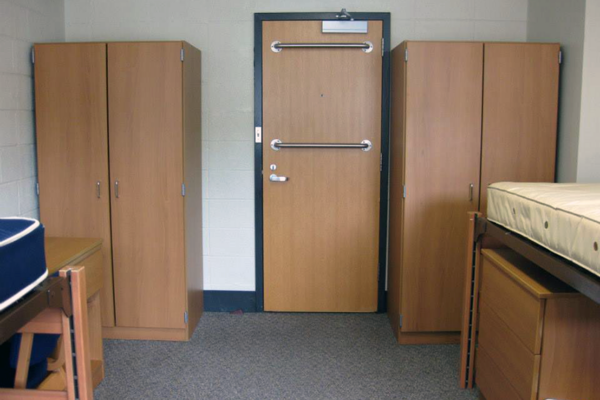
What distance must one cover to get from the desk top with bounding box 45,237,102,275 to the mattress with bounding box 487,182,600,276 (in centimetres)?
195

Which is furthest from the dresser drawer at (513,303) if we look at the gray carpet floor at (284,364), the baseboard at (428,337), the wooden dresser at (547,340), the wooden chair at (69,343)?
the wooden chair at (69,343)

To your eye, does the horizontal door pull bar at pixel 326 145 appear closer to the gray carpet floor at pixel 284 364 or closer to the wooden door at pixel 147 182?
the wooden door at pixel 147 182

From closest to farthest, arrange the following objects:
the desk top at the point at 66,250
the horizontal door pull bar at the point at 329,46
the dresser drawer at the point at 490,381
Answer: the dresser drawer at the point at 490,381
the desk top at the point at 66,250
the horizontal door pull bar at the point at 329,46

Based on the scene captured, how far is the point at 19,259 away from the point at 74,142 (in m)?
2.04

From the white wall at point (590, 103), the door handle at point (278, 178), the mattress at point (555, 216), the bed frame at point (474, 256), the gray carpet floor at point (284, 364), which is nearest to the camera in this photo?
the mattress at point (555, 216)

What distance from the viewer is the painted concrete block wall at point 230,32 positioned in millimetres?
3859

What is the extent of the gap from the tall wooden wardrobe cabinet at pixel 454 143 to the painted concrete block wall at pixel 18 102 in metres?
2.27

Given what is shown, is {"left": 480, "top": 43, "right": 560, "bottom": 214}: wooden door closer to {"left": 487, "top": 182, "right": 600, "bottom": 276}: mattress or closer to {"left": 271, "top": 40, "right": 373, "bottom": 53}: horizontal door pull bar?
{"left": 271, "top": 40, "right": 373, "bottom": 53}: horizontal door pull bar

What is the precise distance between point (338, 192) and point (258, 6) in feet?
4.55

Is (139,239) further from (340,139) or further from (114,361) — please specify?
(340,139)

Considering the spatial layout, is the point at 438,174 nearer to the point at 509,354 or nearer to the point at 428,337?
the point at 428,337

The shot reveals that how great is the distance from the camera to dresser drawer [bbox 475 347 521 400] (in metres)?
2.35

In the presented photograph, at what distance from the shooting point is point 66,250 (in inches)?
111

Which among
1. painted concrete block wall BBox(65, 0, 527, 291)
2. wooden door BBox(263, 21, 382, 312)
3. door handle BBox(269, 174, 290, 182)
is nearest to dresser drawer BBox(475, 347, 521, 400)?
wooden door BBox(263, 21, 382, 312)
